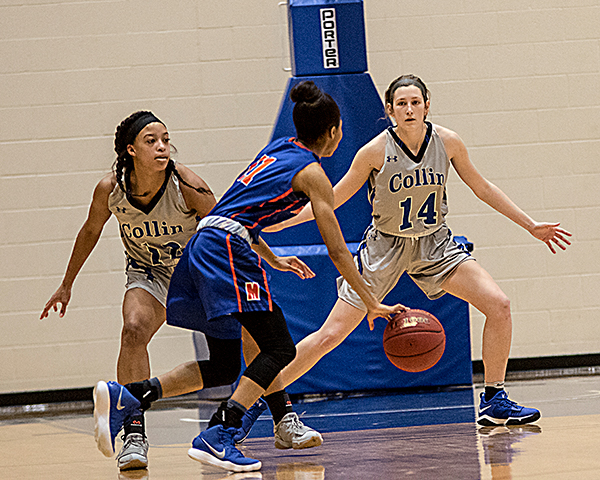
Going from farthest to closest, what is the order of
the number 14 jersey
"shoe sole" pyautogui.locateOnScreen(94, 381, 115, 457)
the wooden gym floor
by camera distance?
the number 14 jersey → "shoe sole" pyautogui.locateOnScreen(94, 381, 115, 457) → the wooden gym floor

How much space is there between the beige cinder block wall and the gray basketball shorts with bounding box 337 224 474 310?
6.73ft

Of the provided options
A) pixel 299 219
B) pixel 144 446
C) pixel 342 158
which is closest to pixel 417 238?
pixel 299 219

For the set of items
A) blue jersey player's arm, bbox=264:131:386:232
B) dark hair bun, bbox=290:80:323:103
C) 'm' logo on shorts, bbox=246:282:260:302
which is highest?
dark hair bun, bbox=290:80:323:103

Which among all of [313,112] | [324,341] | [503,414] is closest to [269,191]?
[313,112]

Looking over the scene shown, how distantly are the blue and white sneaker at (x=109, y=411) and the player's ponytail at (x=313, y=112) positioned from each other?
1177 mm

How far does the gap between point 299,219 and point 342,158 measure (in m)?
1.14

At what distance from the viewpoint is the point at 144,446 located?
3051 millimetres

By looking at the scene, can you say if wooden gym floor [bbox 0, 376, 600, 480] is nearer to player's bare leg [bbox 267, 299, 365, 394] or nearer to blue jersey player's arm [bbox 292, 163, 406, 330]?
player's bare leg [bbox 267, 299, 365, 394]

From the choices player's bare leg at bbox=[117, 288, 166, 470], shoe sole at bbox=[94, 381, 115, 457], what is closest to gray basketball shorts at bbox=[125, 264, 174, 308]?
player's bare leg at bbox=[117, 288, 166, 470]

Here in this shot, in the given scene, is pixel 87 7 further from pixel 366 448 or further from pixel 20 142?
pixel 366 448

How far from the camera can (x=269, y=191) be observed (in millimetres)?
2969

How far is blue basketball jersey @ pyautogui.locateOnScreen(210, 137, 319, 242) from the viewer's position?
116 inches

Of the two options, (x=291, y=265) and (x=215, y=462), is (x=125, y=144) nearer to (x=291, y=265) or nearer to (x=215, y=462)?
(x=291, y=265)

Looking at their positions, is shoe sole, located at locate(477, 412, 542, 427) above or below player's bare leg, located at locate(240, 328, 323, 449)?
below
